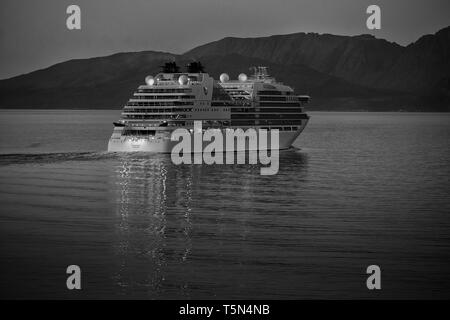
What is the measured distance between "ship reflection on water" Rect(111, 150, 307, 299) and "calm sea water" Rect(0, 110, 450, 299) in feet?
0.23

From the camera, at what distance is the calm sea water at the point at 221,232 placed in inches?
992

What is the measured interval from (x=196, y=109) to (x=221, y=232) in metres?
37.5

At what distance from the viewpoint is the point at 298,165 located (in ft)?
202

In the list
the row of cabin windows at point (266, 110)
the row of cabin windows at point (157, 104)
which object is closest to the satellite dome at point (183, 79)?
the row of cabin windows at point (157, 104)

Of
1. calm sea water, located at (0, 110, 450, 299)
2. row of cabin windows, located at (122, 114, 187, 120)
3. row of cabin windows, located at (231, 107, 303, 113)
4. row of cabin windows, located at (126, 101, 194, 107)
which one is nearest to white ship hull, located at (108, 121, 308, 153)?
row of cabin windows, located at (122, 114, 187, 120)

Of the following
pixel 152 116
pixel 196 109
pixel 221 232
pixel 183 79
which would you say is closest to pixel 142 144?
pixel 152 116

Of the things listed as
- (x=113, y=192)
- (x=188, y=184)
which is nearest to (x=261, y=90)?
(x=188, y=184)

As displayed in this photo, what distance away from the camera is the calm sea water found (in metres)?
25.2

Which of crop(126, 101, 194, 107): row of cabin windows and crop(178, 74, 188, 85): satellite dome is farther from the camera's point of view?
crop(178, 74, 188, 85): satellite dome

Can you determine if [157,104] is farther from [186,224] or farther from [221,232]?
[221,232]

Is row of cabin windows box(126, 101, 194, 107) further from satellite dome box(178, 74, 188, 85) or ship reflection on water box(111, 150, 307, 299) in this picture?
ship reflection on water box(111, 150, 307, 299)

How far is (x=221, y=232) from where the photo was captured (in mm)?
32812
